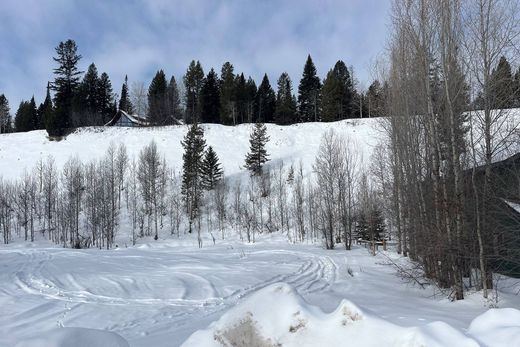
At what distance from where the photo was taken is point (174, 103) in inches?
2731

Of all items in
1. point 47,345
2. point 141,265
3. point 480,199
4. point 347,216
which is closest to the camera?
point 47,345

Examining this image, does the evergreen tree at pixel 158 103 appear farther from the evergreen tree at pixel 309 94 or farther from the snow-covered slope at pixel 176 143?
the evergreen tree at pixel 309 94

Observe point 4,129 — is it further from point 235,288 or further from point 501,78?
point 501,78

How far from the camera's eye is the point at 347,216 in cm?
3594

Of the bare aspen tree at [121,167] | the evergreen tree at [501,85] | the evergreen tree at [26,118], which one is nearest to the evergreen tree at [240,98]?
the bare aspen tree at [121,167]

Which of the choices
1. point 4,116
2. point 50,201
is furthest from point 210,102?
point 4,116

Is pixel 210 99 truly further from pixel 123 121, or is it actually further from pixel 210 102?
pixel 123 121

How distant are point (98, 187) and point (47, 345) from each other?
47742 mm

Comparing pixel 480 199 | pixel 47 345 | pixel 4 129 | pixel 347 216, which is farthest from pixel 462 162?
pixel 4 129

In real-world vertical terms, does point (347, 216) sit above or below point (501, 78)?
below

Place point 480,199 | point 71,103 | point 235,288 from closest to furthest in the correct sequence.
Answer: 1. point 480,199
2. point 235,288
3. point 71,103

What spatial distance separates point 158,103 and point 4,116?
3548cm

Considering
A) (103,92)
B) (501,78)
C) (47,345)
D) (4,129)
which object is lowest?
(47,345)

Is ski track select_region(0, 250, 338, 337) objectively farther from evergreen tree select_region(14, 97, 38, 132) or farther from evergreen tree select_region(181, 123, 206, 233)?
evergreen tree select_region(14, 97, 38, 132)
